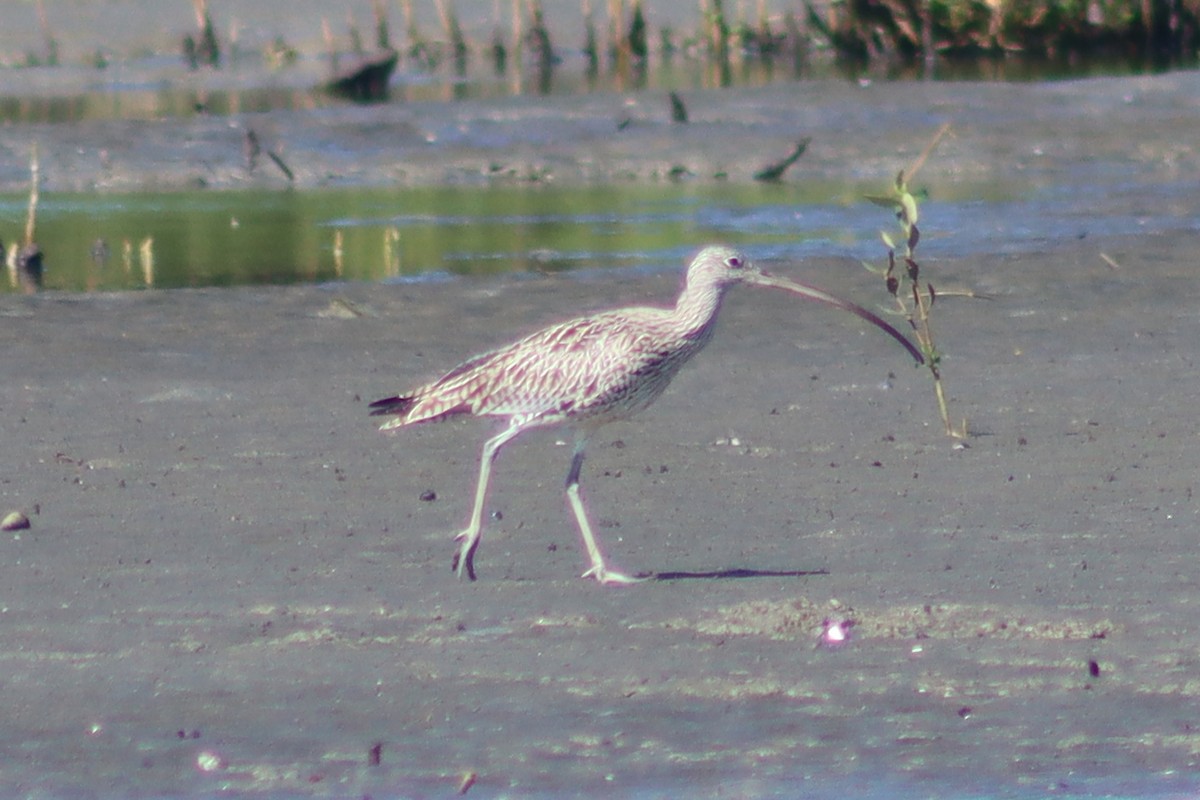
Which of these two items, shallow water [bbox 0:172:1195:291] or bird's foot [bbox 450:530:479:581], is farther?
shallow water [bbox 0:172:1195:291]

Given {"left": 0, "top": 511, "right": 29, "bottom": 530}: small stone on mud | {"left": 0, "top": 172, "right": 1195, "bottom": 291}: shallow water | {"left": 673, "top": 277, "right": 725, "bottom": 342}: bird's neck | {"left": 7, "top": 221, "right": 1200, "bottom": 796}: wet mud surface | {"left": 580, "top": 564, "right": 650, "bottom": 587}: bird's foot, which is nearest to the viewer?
{"left": 7, "top": 221, "right": 1200, "bottom": 796}: wet mud surface

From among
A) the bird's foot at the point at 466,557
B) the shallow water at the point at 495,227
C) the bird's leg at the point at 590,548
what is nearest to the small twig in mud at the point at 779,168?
the shallow water at the point at 495,227

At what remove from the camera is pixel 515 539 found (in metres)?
6.61

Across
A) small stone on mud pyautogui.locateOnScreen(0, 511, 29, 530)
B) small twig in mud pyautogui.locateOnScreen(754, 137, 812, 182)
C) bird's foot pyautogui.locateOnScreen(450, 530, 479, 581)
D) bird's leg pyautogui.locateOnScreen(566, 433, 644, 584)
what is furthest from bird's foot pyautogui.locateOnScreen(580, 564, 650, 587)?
small twig in mud pyautogui.locateOnScreen(754, 137, 812, 182)

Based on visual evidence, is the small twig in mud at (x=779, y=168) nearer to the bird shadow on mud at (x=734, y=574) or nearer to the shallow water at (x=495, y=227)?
the shallow water at (x=495, y=227)

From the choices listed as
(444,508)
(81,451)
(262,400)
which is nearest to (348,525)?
(444,508)

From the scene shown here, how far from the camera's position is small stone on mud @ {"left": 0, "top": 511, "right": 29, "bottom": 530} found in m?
6.61

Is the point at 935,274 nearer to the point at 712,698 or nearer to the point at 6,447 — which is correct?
the point at 6,447

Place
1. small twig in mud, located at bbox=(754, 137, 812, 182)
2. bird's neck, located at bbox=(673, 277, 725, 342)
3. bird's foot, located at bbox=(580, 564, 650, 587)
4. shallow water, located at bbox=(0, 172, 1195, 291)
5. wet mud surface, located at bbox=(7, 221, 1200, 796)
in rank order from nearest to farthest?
wet mud surface, located at bbox=(7, 221, 1200, 796) < bird's foot, located at bbox=(580, 564, 650, 587) < bird's neck, located at bbox=(673, 277, 725, 342) < shallow water, located at bbox=(0, 172, 1195, 291) < small twig in mud, located at bbox=(754, 137, 812, 182)

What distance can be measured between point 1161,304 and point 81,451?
5.67m

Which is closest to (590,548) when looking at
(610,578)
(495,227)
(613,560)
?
(610,578)

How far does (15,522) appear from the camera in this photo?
6.61 metres

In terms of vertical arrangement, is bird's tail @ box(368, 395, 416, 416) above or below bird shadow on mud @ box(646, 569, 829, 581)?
above

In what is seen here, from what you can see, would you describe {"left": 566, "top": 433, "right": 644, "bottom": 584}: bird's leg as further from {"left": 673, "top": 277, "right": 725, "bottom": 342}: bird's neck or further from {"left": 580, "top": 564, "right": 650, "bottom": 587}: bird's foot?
{"left": 673, "top": 277, "right": 725, "bottom": 342}: bird's neck
